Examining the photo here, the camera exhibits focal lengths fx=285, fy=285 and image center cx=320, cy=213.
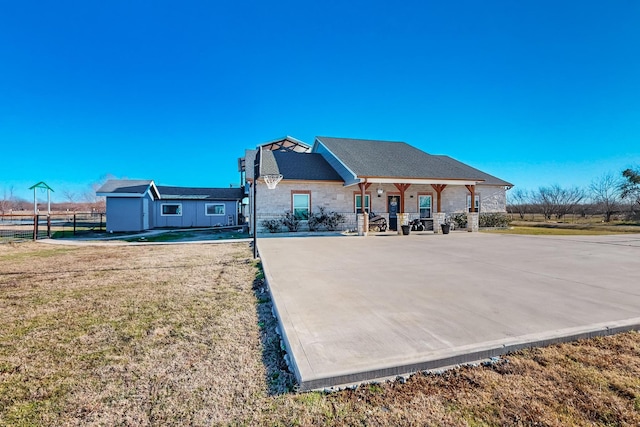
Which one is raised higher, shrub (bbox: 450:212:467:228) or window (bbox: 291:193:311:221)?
window (bbox: 291:193:311:221)

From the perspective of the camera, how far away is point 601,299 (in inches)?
160

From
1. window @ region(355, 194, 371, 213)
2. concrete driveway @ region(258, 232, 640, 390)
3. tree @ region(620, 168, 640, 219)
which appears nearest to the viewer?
concrete driveway @ region(258, 232, 640, 390)

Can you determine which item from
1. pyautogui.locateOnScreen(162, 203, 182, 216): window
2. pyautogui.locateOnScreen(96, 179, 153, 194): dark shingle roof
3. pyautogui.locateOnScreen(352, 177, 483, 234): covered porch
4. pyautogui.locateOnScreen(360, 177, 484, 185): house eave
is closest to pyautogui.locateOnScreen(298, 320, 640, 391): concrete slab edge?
pyautogui.locateOnScreen(360, 177, 484, 185): house eave

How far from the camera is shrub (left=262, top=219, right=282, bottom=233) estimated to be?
15.7m

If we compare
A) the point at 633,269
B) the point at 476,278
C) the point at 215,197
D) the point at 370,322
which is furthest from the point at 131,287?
the point at 215,197

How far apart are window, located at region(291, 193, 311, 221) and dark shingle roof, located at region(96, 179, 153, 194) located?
1026cm

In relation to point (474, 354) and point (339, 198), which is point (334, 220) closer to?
point (339, 198)

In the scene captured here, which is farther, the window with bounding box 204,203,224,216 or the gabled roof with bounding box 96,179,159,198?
the window with bounding box 204,203,224,216

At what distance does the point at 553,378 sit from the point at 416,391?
112 centimetres

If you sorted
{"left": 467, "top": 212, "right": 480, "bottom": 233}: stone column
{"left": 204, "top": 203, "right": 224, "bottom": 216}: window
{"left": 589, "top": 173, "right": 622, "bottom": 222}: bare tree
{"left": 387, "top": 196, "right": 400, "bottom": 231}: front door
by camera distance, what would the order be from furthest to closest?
{"left": 589, "top": 173, "right": 622, "bottom": 222}: bare tree, {"left": 204, "top": 203, "right": 224, "bottom": 216}: window, {"left": 387, "top": 196, "right": 400, "bottom": 231}: front door, {"left": 467, "top": 212, "right": 480, "bottom": 233}: stone column

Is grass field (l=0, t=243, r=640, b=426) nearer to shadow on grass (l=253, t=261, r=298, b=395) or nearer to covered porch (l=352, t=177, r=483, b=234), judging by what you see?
shadow on grass (l=253, t=261, r=298, b=395)

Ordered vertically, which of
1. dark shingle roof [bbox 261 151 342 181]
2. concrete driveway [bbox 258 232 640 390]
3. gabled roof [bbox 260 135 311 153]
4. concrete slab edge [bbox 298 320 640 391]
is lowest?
concrete slab edge [bbox 298 320 640 391]

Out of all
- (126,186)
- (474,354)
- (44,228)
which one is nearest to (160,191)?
(126,186)

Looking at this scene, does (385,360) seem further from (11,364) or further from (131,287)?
(131,287)
